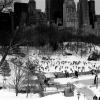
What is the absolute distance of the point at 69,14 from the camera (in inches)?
6270

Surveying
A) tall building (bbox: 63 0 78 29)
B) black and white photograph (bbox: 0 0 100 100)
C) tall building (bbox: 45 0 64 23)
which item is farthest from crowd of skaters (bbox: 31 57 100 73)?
tall building (bbox: 45 0 64 23)

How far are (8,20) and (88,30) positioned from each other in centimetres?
13868

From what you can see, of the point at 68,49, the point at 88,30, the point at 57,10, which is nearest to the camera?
the point at 68,49

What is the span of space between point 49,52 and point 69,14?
3802 inches

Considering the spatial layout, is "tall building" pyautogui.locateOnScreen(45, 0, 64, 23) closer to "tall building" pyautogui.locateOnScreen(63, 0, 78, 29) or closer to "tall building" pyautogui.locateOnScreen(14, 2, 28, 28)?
"tall building" pyautogui.locateOnScreen(63, 0, 78, 29)

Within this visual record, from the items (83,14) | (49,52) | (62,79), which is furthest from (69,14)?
(62,79)

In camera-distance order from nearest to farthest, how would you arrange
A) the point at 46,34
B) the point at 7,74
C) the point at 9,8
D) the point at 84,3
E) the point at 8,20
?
the point at 9,8, the point at 8,20, the point at 7,74, the point at 46,34, the point at 84,3

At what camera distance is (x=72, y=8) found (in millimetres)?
164250

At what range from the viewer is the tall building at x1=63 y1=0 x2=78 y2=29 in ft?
497

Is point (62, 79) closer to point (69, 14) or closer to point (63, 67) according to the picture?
point (63, 67)

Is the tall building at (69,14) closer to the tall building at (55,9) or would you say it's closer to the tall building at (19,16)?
the tall building at (55,9)

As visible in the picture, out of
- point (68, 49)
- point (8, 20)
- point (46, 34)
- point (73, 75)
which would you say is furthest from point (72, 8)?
point (8, 20)

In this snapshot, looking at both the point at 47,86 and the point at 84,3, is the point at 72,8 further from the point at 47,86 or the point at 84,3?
the point at 47,86

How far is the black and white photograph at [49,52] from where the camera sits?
24.9 feet
